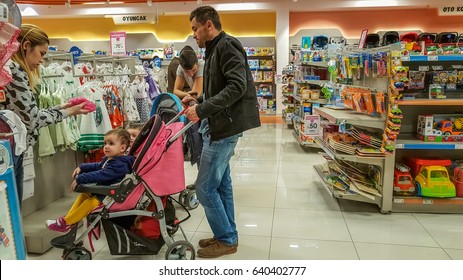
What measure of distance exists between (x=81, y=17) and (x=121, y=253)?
1163 cm

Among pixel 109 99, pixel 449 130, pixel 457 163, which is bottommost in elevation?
pixel 457 163

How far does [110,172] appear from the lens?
2307mm

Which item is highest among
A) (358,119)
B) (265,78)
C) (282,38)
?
(282,38)

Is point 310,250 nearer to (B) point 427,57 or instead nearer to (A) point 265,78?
(B) point 427,57

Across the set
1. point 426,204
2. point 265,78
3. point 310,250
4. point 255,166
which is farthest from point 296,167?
point 265,78

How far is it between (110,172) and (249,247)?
114 cm

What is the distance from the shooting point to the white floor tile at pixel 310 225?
9.52 ft

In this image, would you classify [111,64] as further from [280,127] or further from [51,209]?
[280,127]

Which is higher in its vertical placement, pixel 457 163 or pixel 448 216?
pixel 457 163

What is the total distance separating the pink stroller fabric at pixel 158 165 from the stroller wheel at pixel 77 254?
347mm

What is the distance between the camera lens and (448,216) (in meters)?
3.29

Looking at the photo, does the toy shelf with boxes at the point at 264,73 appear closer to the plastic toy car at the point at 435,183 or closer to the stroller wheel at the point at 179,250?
the plastic toy car at the point at 435,183

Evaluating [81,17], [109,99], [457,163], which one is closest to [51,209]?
[109,99]

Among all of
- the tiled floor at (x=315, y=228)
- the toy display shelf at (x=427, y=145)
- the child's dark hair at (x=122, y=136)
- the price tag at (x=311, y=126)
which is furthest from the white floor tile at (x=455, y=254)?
the price tag at (x=311, y=126)
